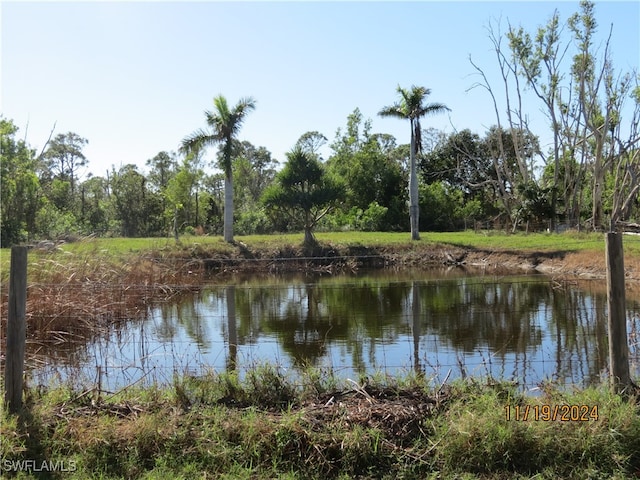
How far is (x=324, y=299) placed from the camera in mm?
17672

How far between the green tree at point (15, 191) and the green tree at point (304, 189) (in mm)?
12492

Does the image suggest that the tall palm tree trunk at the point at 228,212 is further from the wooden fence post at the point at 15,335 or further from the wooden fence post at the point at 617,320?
the wooden fence post at the point at 617,320

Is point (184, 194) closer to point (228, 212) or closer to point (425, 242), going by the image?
point (228, 212)

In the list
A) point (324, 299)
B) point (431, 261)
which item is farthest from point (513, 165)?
point (324, 299)

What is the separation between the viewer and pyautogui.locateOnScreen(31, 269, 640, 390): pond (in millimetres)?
7750

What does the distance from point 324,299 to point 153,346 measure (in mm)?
8179

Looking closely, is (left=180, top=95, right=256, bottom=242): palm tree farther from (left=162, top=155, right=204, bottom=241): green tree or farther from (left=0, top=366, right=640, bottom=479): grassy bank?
(left=0, top=366, right=640, bottom=479): grassy bank

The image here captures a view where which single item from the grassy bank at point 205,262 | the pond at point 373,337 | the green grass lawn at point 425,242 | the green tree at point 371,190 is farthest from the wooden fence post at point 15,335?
the green tree at point 371,190

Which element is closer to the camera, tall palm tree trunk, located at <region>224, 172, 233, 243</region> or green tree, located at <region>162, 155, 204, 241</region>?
tall palm tree trunk, located at <region>224, 172, 233, 243</region>

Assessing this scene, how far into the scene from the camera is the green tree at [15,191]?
2733cm

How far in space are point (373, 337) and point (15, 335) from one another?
280 inches
